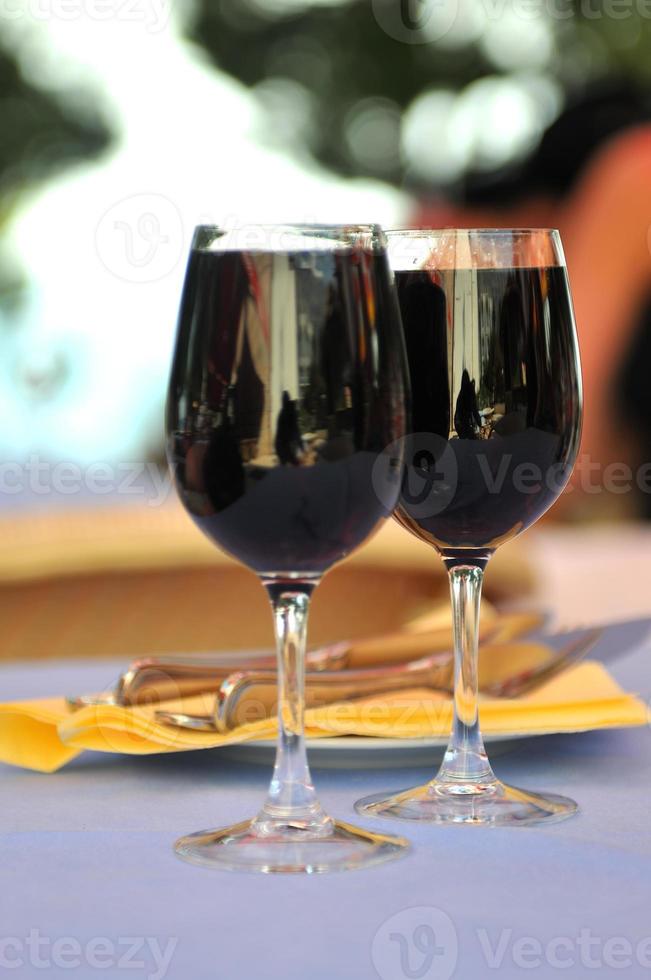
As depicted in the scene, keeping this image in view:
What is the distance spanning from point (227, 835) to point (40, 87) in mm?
6325

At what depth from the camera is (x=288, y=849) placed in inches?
22.7

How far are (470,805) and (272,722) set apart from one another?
0.12 m

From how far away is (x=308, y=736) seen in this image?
730mm

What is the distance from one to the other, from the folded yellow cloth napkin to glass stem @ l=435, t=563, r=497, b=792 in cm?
4

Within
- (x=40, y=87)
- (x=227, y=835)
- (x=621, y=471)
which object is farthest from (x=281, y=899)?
(x=40, y=87)
